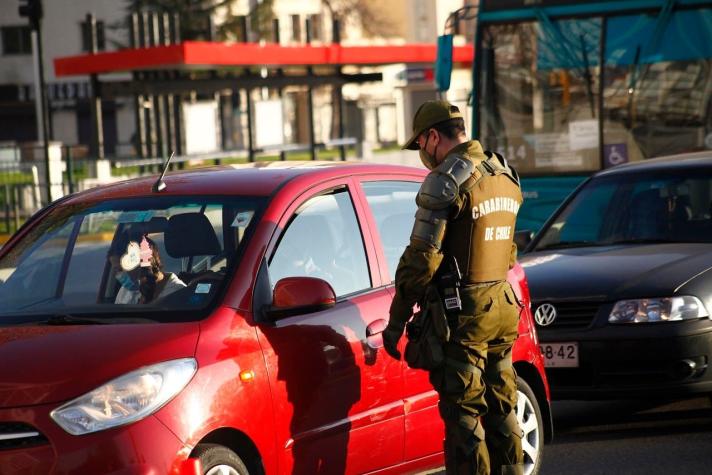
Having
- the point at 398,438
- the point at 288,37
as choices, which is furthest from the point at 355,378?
the point at 288,37

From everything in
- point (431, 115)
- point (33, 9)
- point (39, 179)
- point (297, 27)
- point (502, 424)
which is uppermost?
point (297, 27)

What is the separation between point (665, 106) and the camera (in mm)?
14211

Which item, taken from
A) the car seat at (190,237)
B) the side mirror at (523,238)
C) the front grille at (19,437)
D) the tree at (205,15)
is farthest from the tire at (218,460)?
the tree at (205,15)

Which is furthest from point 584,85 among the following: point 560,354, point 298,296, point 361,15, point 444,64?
point 361,15

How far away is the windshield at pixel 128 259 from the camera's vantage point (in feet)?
18.0

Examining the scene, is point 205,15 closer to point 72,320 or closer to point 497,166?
point 497,166

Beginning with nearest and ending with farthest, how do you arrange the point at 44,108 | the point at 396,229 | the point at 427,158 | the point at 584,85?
1. the point at 427,158
2. the point at 396,229
3. the point at 584,85
4. the point at 44,108

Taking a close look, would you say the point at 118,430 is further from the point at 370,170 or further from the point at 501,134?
the point at 501,134

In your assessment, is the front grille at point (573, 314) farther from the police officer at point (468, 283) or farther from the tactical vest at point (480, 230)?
the tactical vest at point (480, 230)

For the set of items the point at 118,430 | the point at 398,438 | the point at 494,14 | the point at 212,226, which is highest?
the point at 494,14

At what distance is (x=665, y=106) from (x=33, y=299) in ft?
31.3

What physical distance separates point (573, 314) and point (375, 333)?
2551 millimetres

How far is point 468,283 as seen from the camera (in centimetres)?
577

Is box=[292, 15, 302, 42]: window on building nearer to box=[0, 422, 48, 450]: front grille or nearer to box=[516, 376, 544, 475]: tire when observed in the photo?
box=[516, 376, 544, 475]: tire
